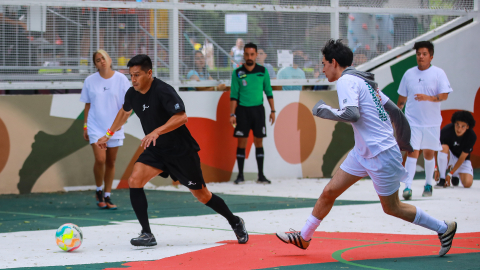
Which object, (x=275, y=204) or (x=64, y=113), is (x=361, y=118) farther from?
(x=64, y=113)

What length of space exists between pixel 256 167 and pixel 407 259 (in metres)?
6.48

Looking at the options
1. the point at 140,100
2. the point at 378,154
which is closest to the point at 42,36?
the point at 140,100

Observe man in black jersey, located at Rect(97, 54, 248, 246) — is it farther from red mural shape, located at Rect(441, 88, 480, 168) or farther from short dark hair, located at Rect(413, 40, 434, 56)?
red mural shape, located at Rect(441, 88, 480, 168)

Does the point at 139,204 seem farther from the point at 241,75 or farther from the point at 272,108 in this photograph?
the point at 272,108

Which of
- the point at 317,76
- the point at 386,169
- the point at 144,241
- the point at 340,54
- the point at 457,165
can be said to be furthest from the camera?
the point at 317,76

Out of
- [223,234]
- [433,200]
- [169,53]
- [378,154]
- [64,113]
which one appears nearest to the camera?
[378,154]

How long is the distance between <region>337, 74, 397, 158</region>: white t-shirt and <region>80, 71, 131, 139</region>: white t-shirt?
442 cm

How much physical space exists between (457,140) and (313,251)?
19.4ft

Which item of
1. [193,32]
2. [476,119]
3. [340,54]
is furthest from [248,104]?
[340,54]

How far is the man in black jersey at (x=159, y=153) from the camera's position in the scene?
217 inches

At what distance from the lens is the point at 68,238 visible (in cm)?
527

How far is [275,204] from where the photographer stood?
27.8ft

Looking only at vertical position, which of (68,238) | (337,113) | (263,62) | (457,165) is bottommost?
(68,238)

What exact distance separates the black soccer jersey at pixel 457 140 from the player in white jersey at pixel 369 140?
563 centimetres
